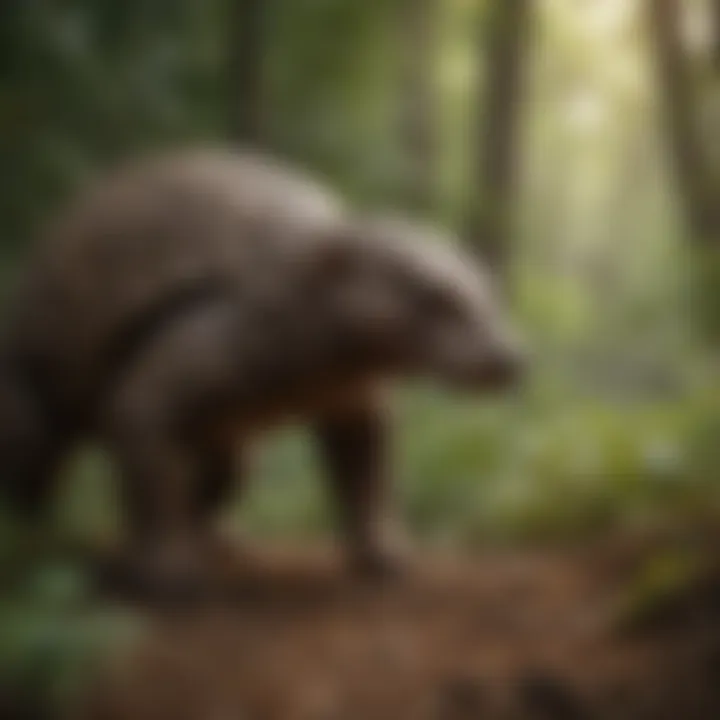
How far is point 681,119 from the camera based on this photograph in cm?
260

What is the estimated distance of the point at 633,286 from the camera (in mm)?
3436

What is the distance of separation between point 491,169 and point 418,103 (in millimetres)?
442

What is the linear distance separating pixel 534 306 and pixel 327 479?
Result: 0.78 m

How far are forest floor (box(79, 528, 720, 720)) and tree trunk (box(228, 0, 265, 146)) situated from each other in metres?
1.22

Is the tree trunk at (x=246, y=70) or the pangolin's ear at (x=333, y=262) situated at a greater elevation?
the tree trunk at (x=246, y=70)

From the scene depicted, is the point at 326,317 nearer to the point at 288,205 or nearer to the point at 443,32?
the point at 288,205

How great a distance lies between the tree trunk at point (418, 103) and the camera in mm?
3500

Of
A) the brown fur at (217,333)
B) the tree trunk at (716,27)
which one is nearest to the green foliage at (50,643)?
the brown fur at (217,333)

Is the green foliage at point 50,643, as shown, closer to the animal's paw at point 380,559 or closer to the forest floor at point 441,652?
the forest floor at point 441,652

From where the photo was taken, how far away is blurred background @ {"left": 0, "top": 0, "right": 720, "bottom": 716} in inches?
106

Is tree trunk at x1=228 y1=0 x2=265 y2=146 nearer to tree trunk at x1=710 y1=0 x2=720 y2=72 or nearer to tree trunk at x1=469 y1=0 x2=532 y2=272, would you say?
tree trunk at x1=469 y1=0 x2=532 y2=272

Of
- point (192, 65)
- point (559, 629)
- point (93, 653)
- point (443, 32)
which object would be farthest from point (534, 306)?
point (93, 653)

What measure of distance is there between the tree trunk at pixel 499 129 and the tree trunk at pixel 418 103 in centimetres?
22

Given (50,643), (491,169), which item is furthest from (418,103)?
(50,643)
